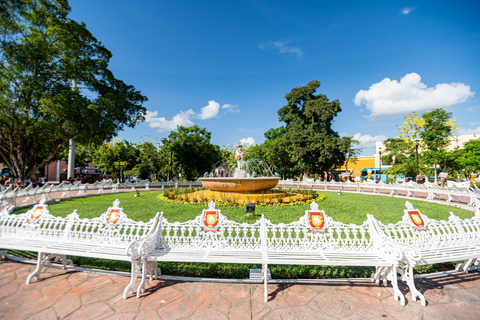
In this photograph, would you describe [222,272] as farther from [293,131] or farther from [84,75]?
[293,131]

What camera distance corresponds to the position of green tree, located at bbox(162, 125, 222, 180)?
1060 inches

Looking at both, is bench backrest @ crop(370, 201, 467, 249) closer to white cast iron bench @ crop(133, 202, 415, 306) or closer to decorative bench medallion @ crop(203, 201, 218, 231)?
white cast iron bench @ crop(133, 202, 415, 306)

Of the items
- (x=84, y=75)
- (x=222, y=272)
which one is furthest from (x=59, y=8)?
(x=222, y=272)

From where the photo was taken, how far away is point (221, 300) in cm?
303

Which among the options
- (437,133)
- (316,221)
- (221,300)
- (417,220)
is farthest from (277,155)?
(221,300)

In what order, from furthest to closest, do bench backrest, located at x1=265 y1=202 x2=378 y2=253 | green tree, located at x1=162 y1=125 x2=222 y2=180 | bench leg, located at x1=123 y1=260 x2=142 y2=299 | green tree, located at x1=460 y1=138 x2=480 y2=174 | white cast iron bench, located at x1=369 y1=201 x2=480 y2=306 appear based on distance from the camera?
green tree, located at x1=162 y1=125 x2=222 y2=180 < green tree, located at x1=460 y1=138 x2=480 y2=174 < bench backrest, located at x1=265 y1=202 x2=378 y2=253 < white cast iron bench, located at x1=369 y1=201 x2=480 y2=306 < bench leg, located at x1=123 y1=260 x2=142 y2=299

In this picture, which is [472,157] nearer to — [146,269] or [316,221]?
[316,221]

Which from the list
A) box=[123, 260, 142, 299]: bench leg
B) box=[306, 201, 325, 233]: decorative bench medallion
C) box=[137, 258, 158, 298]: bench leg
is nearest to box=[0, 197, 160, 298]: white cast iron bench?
box=[123, 260, 142, 299]: bench leg

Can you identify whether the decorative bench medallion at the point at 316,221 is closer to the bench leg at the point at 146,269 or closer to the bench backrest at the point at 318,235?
the bench backrest at the point at 318,235

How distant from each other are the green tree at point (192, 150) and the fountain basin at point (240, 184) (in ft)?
53.1

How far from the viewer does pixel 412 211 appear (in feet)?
13.1

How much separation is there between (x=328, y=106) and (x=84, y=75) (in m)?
26.6

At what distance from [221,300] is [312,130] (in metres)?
28.5

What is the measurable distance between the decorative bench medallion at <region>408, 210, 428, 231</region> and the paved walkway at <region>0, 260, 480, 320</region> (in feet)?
2.74
